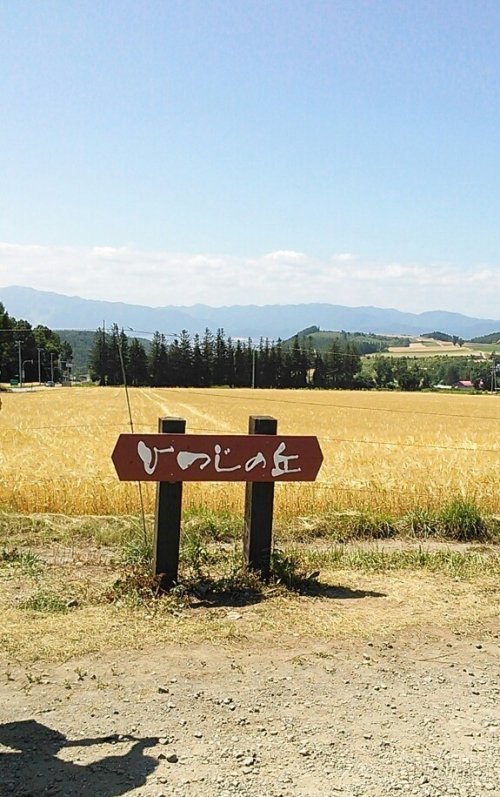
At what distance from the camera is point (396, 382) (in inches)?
4082

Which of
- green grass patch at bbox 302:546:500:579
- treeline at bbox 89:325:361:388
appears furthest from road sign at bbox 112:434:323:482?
treeline at bbox 89:325:361:388

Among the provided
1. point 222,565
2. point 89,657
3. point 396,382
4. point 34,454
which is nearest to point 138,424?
point 34,454

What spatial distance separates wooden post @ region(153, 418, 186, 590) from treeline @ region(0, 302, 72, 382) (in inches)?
3679

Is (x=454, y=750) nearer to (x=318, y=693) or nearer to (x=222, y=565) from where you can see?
(x=318, y=693)

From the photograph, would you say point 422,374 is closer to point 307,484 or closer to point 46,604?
point 307,484

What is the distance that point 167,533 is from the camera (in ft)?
19.8

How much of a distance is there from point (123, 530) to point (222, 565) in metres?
1.83

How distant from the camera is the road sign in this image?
591cm

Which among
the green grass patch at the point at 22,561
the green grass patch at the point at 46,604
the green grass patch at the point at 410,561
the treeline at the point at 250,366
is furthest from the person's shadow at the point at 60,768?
the treeline at the point at 250,366

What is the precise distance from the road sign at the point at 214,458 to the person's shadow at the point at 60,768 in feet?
8.02

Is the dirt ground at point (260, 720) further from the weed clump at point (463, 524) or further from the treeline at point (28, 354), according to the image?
the treeline at point (28, 354)

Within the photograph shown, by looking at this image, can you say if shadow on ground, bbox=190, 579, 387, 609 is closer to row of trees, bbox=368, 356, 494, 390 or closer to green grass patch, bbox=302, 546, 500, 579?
green grass patch, bbox=302, 546, 500, 579

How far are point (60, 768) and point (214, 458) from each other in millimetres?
3004

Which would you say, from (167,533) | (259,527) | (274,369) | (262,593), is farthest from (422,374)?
(167,533)
